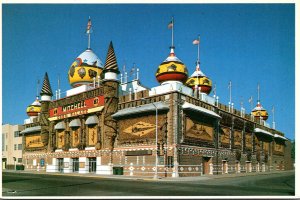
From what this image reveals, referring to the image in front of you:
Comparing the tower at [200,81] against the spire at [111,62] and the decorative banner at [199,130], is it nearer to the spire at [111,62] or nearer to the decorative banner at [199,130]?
the decorative banner at [199,130]

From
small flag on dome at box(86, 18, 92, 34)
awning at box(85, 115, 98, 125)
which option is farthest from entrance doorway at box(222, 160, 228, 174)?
small flag on dome at box(86, 18, 92, 34)

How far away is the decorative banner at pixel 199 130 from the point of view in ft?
138

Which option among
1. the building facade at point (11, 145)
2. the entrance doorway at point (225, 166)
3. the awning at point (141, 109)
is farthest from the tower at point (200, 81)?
the building facade at point (11, 145)

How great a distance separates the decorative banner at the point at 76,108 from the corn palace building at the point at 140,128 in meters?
0.07

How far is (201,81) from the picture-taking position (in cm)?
5756

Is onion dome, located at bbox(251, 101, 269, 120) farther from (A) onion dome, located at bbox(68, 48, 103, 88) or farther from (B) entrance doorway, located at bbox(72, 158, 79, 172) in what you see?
(B) entrance doorway, located at bbox(72, 158, 79, 172)

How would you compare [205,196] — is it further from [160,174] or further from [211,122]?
[211,122]

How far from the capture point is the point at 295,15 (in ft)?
70.5

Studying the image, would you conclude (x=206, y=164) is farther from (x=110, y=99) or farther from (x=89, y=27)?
(x=89, y=27)

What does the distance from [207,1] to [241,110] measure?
143 feet

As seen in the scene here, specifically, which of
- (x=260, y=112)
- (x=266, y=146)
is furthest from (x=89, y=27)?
(x=266, y=146)

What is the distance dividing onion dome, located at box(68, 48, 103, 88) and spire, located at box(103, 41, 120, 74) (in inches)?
269

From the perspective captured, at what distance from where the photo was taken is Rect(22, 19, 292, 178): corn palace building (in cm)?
4069
